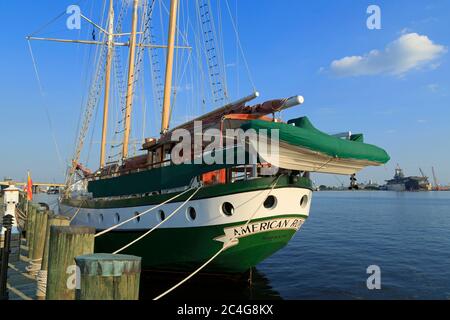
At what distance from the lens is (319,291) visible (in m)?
14.0

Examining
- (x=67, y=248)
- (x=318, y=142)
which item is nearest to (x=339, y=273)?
(x=318, y=142)

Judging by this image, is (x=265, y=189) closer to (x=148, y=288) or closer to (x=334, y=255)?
(x=148, y=288)

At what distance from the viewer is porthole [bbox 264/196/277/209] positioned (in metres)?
11.4

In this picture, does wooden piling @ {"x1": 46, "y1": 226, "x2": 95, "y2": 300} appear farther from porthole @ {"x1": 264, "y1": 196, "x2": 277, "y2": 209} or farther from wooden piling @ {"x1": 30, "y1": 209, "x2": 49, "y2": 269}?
wooden piling @ {"x1": 30, "y1": 209, "x2": 49, "y2": 269}

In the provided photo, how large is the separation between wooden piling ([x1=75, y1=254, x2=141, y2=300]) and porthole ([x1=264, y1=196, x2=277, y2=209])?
286 inches

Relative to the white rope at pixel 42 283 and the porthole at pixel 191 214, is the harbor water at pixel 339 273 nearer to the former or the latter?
the porthole at pixel 191 214

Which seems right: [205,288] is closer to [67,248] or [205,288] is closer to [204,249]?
[204,249]

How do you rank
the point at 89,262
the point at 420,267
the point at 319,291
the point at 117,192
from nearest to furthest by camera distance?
the point at 89,262 → the point at 319,291 → the point at 117,192 → the point at 420,267

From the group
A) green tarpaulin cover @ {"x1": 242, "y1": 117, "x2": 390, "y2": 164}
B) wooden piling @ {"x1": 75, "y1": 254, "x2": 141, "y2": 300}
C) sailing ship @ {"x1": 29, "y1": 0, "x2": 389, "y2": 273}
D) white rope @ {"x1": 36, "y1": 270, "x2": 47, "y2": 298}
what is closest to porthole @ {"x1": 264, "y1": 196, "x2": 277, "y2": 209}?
sailing ship @ {"x1": 29, "y1": 0, "x2": 389, "y2": 273}

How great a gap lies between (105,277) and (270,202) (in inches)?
300

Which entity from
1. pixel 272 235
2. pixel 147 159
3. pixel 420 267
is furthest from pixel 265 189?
pixel 420 267

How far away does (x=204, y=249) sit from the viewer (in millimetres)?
11789
